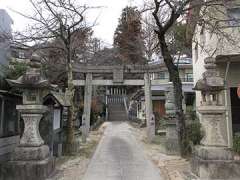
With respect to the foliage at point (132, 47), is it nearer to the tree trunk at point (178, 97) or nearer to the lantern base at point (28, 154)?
the tree trunk at point (178, 97)

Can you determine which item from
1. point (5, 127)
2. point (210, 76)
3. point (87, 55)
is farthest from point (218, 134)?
point (87, 55)

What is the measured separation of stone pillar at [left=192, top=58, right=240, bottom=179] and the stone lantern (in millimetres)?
4417

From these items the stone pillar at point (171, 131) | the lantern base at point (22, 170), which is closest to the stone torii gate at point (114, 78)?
the stone pillar at point (171, 131)

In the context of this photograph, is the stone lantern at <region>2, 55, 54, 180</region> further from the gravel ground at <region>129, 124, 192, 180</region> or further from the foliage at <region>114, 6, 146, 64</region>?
the foliage at <region>114, 6, 146, 64</region>

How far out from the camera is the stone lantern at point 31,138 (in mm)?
7176

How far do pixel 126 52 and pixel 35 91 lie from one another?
24.8 m

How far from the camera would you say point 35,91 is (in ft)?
25.5

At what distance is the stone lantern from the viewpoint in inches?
283

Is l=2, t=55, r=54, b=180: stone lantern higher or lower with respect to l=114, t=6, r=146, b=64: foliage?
lower


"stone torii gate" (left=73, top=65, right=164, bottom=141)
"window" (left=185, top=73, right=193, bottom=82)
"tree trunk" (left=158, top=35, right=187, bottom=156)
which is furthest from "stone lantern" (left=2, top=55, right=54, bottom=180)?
"window" (left=185, top=73, right=193, bottom=82)

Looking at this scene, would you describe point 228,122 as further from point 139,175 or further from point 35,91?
point 35,91

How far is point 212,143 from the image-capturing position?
764 cm

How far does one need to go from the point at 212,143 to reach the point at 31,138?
202 inches

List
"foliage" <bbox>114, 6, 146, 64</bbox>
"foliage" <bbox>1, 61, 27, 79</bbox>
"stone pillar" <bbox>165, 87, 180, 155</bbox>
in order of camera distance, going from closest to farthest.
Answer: "foliage" <bbox>1, 61, 27, 79</bbox>, "stone pillar" <bbox>165, 87, 180, 155</bbox>, "foliage" <bbox>114, 6, 146, 64</bbox>
